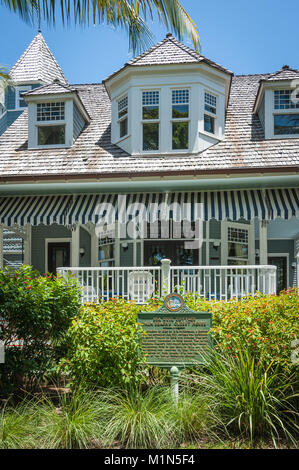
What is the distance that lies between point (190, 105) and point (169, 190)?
2637 mm

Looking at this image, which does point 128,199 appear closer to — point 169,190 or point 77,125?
point 169,190

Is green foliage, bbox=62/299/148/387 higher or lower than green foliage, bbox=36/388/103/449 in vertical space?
higher

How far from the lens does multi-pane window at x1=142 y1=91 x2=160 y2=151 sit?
12.2 meters

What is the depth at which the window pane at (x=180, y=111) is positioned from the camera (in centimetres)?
1217

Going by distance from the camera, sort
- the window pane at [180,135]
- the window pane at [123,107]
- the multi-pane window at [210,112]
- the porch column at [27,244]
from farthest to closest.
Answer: the porch column at [27,244] < the window pane at [123,107] < the multi-pane window at [210,112] < the window pane at [180,135]

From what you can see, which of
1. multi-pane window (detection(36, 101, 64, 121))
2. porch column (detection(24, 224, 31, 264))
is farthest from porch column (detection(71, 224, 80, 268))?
multi-pane window (detection(36, 101, 64, 121))

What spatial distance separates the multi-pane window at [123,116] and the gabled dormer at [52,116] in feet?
4.85

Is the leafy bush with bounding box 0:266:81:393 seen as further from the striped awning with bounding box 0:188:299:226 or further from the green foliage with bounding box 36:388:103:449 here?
the striped awning with bounding box 0:188:299:226

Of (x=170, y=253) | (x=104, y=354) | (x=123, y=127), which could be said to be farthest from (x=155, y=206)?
(x=104, y=354)

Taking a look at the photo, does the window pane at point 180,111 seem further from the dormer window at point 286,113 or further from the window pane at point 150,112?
the dormer window at point 286,113

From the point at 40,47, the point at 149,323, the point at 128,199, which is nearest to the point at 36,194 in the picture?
the point at 128,199

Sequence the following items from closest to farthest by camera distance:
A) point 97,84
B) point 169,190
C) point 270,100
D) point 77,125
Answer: point 169,190 → point 270,100 → point 77,125 → point 97,84

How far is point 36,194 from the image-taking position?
12023 millimetres

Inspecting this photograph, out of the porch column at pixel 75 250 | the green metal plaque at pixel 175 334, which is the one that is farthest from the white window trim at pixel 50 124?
the green metal plaque at pixel 175 334
